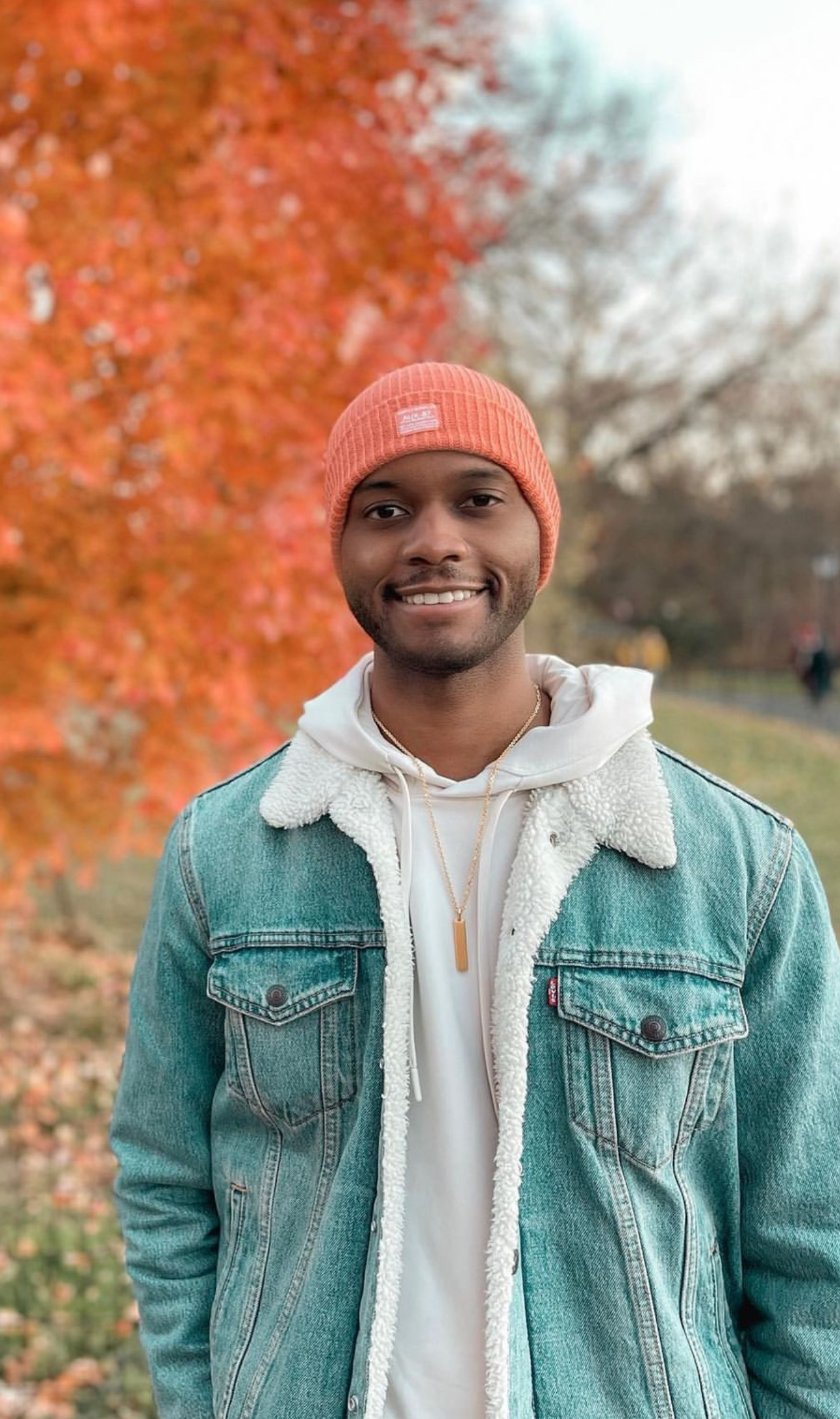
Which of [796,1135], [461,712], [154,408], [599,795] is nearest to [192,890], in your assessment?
[461,712]

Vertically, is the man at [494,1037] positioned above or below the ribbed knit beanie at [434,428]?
below

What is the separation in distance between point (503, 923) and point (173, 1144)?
568 mm

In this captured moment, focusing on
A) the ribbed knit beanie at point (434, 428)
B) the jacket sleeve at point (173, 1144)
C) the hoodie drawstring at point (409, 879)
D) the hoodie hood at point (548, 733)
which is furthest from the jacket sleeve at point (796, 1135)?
the jacket sleeve at point (173, 1144)

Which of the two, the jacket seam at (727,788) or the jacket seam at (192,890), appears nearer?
the jacket seam at (727,788)

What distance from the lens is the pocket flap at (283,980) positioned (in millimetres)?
1510

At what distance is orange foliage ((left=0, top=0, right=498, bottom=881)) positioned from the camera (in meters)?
3.95

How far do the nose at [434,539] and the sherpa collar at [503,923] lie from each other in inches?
11.9

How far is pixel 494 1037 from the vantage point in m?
1.42

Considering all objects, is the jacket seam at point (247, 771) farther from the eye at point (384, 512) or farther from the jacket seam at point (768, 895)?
the jacket seam at point (768, 895)

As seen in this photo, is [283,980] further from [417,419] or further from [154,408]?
[154,408]

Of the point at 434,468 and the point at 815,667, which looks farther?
the point at 815,667

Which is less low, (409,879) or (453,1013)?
(409,879)

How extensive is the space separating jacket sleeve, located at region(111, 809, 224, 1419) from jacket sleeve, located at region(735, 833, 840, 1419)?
27.8 inches

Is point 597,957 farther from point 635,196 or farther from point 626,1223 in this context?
point 635,196
